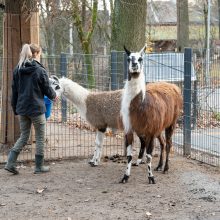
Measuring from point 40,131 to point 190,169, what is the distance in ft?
8.07

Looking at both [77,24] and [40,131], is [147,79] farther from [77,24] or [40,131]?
[77,24]

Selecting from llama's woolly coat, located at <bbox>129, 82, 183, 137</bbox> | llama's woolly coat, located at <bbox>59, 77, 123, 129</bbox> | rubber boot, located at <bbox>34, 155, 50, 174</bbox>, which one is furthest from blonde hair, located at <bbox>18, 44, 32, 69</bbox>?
llama's woolly coat, located at <bbox>129, 82, 183, 137</bbox>

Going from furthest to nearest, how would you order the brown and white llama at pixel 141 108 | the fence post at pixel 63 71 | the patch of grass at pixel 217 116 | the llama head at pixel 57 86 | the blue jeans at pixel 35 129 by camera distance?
the fence post at pixel 63 71 < the patch of grass at pixel 217 116 < the llama head at pixel 57 86 < the blue jeans at pixel 35 129 < the brown and white llama at pixel 141 108

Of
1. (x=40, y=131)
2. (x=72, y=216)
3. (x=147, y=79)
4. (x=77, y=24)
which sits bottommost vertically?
(x=72, y=216)

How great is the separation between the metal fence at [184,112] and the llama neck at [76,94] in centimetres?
83

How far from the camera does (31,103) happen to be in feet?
25.9

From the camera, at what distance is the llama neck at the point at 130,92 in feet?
24.8

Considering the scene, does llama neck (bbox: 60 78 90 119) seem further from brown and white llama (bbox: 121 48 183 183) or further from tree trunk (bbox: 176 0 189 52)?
tree trunk (bbox: 176 0 189 52)

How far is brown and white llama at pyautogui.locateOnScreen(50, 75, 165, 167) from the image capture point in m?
8.85

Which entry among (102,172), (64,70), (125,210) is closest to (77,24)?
(64,70)

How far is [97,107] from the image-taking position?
896 centimetres

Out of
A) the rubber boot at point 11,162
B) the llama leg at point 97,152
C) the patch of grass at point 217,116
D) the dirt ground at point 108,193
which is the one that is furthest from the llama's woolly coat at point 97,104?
the patch of grass at point 217,116

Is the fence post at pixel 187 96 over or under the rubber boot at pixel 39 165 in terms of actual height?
over

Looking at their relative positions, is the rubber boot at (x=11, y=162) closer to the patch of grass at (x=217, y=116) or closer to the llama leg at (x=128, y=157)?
the llama leg at (x=128, y=157)
